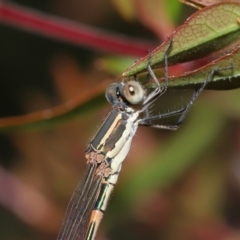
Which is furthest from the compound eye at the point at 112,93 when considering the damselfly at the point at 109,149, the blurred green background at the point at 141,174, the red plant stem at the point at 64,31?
the blurred green background at the point at 141,174

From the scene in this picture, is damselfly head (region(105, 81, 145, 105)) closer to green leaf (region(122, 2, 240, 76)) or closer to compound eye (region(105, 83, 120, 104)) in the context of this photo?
compound eye (region(105, 83, 120, 104))

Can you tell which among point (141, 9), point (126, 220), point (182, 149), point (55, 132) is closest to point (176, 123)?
point (141, 9)

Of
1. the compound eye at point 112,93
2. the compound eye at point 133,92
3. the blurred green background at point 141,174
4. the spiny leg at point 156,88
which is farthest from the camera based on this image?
the blurred green background at point 141,174

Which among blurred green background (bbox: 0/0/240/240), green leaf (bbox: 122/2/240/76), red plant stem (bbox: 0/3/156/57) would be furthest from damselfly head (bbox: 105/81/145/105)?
green leaf (bbox: 122/2/240/76)

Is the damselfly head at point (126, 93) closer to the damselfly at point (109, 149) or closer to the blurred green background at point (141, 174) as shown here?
the damselfly at point (109, 149)

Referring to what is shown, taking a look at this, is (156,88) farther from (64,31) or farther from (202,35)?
(64,31)

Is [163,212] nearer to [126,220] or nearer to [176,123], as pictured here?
[126,220]

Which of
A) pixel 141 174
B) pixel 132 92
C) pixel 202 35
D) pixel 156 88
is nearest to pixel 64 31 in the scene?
pixel 132 92
